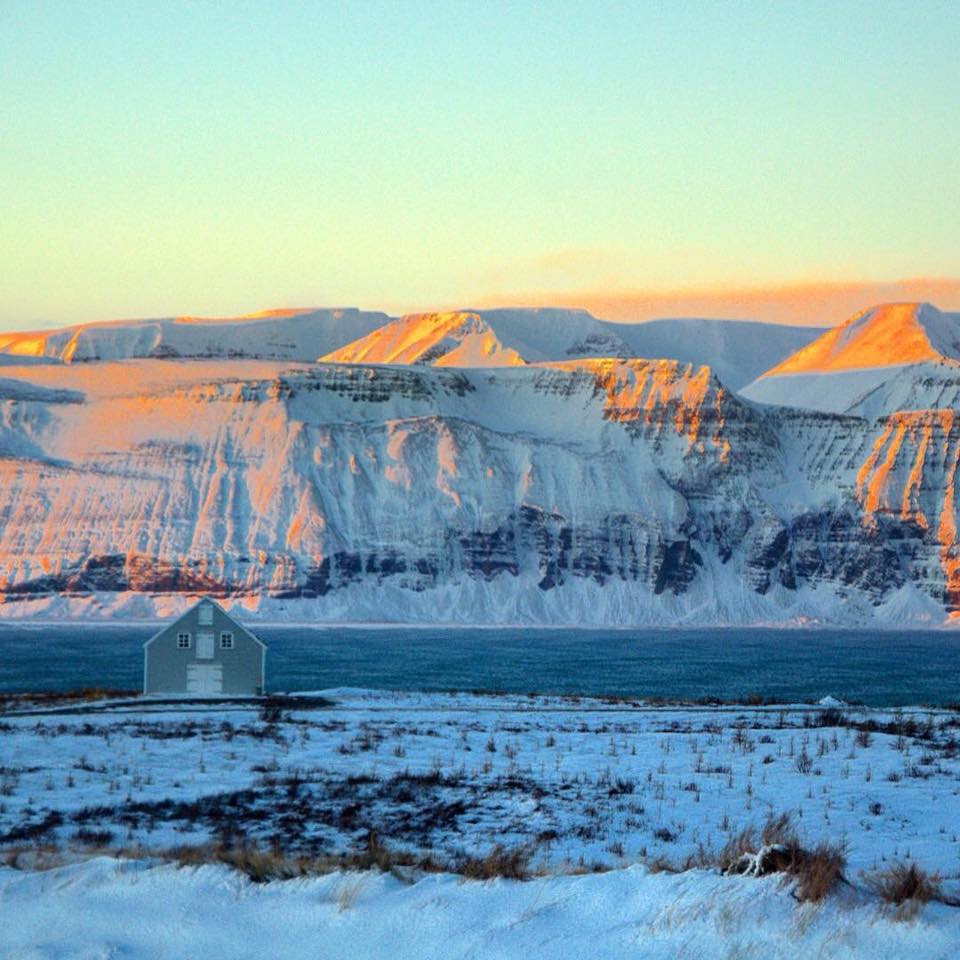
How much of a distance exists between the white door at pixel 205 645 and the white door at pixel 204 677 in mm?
302

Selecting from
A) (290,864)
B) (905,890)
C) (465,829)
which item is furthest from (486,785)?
(905,890)

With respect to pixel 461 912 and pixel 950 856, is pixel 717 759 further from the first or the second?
pixel 461 912

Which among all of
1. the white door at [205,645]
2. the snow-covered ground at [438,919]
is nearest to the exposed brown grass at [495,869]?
the snow-covered ground at [438,919]

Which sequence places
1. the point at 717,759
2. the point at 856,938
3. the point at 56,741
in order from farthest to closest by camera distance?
1. the point at 56,741
2. the point at 717,759
3. the point at 856,938

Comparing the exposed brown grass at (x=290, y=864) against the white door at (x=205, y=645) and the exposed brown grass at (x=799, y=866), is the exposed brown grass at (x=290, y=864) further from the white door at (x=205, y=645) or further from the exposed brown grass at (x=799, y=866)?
the white door at (x=205, y=645)

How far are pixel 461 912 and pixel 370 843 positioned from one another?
23.2 ft

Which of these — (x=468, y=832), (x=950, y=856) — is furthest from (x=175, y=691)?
(x=950, y=856)

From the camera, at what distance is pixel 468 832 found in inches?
785

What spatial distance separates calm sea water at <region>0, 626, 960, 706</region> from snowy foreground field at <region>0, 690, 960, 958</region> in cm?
2814

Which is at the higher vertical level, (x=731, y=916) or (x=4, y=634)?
(x=731, y=916)

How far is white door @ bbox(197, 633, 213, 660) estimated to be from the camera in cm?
5741

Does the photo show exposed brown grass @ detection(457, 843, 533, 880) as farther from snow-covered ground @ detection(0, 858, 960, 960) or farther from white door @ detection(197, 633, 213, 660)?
white door @ detection(197, 633, 213, 660)

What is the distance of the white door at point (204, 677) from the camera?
56.8m

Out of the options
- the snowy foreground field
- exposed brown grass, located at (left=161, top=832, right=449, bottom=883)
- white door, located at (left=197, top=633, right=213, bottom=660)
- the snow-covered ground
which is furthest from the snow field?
white door, located at (left=197, top=633, right=213, bottom=660)
